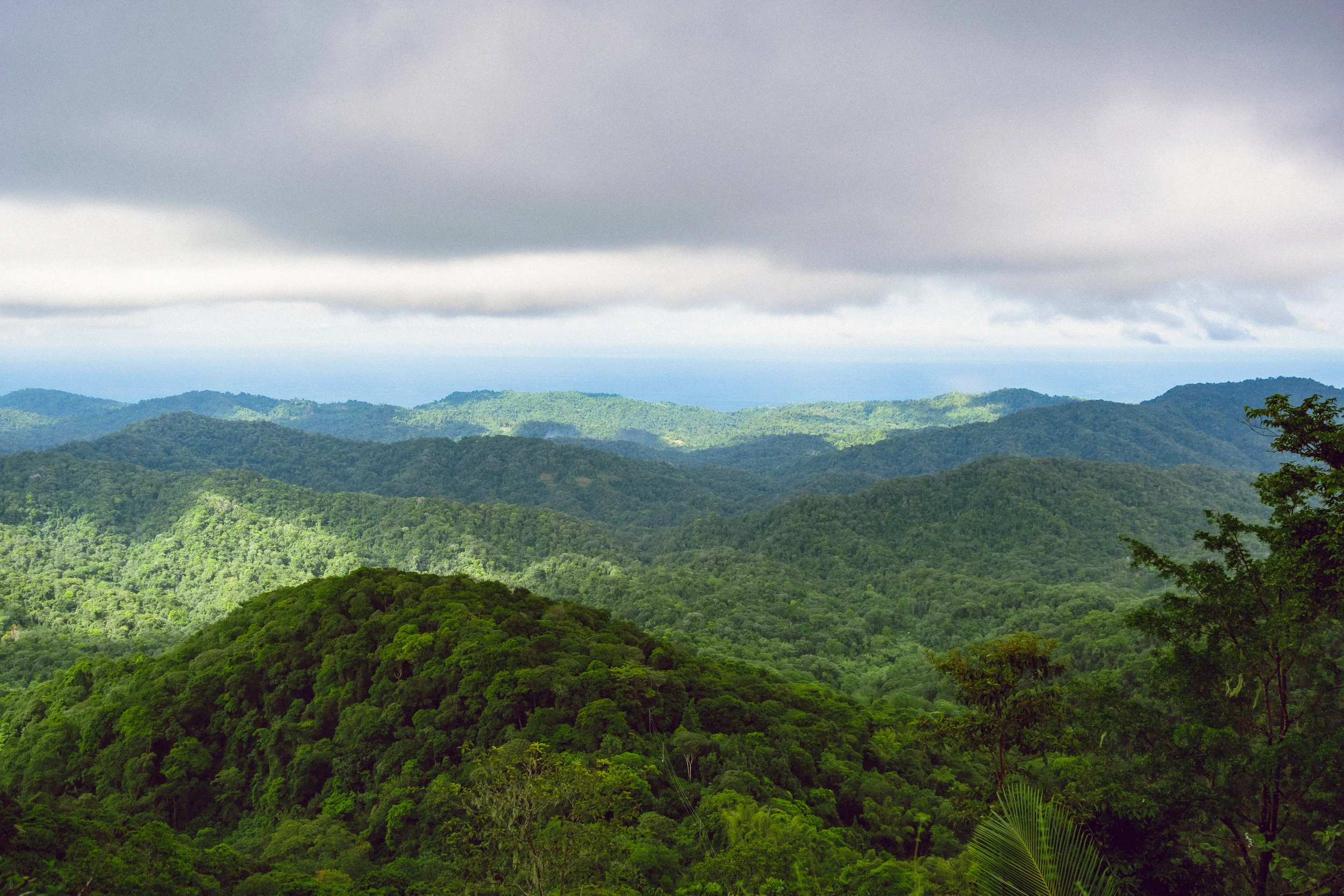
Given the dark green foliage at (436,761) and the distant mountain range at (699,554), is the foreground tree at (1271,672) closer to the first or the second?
the dark green foliage at (436,761)

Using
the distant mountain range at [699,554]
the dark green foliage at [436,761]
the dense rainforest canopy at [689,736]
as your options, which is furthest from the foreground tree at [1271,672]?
the distant mountain range at [699,554]

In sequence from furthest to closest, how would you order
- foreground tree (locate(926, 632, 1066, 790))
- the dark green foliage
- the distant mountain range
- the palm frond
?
1. the distant mountain range
2. the dark green foliage
3. foreground tree (locate(926, 632, 1066, 790))
4. the palm frond

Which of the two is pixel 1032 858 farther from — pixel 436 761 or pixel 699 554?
pixel 699 554

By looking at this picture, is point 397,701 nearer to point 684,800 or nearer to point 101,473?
point 684,800

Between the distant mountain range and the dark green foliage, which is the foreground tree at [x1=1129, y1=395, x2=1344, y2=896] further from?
the distant mountain range

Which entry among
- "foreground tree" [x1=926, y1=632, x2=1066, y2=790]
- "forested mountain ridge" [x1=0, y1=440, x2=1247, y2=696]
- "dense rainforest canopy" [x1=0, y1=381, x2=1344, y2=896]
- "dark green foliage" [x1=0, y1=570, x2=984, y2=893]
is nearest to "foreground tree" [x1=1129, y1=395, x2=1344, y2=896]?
"dense rainforest canopy" [x1=0, y1=381, x2=1344, y2=896]

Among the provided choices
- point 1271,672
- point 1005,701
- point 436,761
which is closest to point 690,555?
point 436,761
